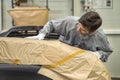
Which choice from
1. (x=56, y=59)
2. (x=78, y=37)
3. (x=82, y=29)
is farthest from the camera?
(x=78, y=37)

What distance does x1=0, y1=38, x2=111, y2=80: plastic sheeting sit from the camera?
1586 millimetres

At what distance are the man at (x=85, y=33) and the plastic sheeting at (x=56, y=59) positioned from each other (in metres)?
0.18

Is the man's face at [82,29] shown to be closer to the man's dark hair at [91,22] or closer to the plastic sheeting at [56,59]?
the man's dark hair at [91,22]

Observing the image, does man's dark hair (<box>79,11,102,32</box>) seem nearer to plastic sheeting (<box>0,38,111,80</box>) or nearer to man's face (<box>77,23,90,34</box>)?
man's face (<box>77,23,90,34</box>)

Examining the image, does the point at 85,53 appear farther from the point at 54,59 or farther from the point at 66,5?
the point at 66,5

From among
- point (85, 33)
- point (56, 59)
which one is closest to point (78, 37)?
point (85, 33)

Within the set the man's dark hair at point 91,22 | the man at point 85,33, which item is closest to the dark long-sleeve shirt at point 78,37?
the man at point 85,33

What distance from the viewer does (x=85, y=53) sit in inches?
66.2

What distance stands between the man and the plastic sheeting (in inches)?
7.0

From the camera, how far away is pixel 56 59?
163 cm

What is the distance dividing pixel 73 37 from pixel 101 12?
5.27ft

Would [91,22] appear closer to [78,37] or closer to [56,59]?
[78,37]

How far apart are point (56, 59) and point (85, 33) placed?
31 cm

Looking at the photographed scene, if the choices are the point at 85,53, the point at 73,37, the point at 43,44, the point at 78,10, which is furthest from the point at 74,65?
the point at 78,10
